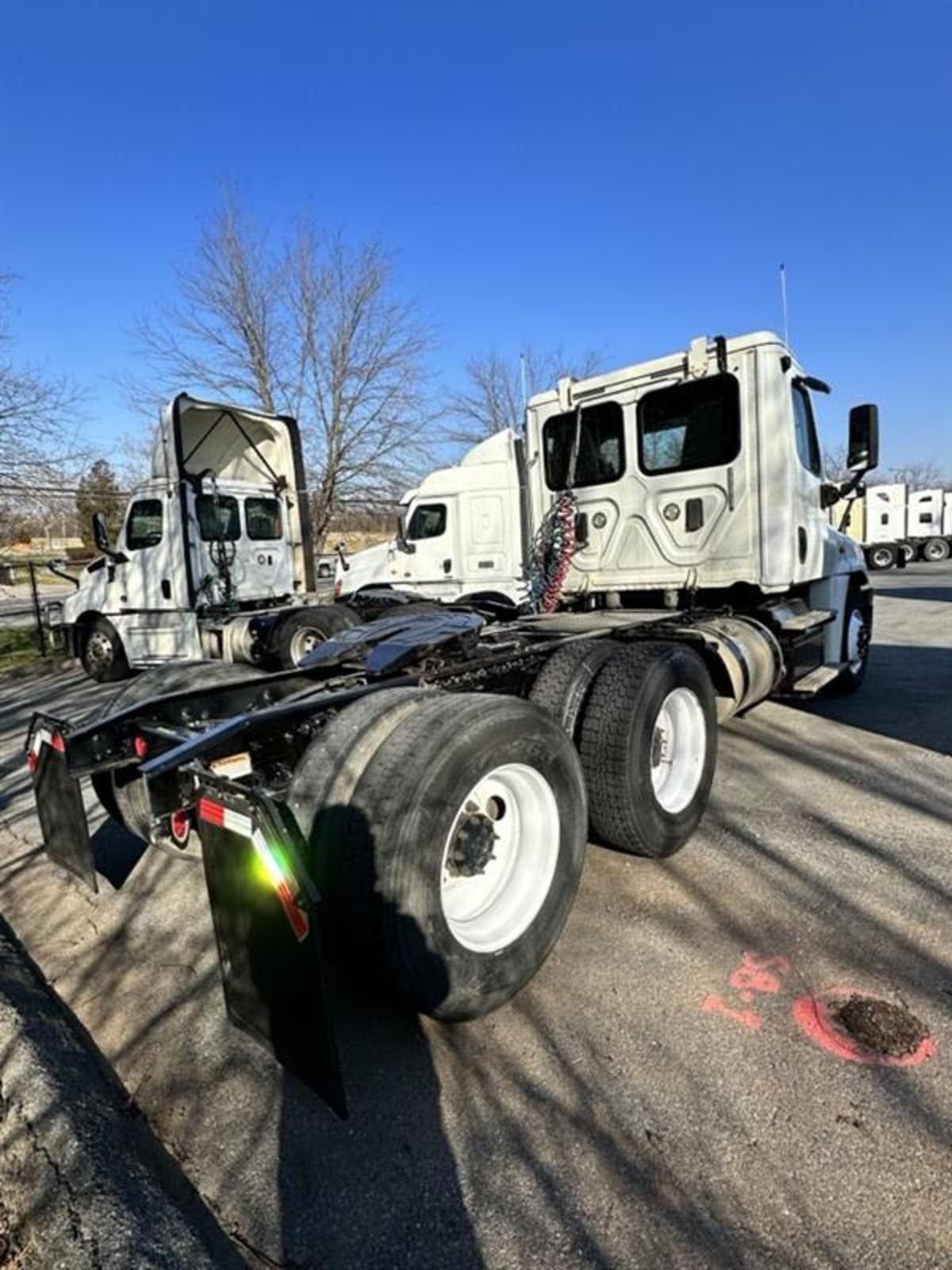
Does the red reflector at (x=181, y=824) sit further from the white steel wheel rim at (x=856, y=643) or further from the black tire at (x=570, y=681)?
the white steel wheel rim at (x=856, y=643)

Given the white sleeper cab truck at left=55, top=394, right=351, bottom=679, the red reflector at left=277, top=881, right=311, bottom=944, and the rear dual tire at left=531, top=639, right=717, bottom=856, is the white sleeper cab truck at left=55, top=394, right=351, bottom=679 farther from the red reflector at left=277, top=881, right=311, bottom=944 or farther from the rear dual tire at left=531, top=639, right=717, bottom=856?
the red reflector at left=277, top=881, right=311, bottom=944

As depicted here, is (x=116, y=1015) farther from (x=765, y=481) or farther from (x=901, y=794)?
(x=765, y=481)

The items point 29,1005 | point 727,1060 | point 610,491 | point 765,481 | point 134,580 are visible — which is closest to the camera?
point 727,1060

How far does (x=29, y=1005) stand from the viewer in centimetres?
265

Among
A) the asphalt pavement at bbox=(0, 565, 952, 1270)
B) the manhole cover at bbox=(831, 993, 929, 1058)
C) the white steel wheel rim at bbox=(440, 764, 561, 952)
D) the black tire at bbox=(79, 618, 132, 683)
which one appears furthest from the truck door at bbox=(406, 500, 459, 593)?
the manhole cover at bbox=(831, 993, 929, 1058)

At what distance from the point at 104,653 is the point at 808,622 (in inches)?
364

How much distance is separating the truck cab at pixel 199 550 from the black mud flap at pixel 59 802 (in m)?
6.02

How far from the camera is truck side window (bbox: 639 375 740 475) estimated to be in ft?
19.1

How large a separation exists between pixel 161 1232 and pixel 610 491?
584cm

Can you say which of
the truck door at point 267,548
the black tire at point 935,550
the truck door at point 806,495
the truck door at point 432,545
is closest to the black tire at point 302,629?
the truck door at point 267,548

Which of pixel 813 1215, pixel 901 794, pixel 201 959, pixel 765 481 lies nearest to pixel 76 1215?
pixel 201 959

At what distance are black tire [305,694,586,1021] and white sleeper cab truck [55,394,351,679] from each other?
22.1 ft

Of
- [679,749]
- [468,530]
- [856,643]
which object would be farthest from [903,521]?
[679,749]

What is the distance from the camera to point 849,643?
7.58 m
